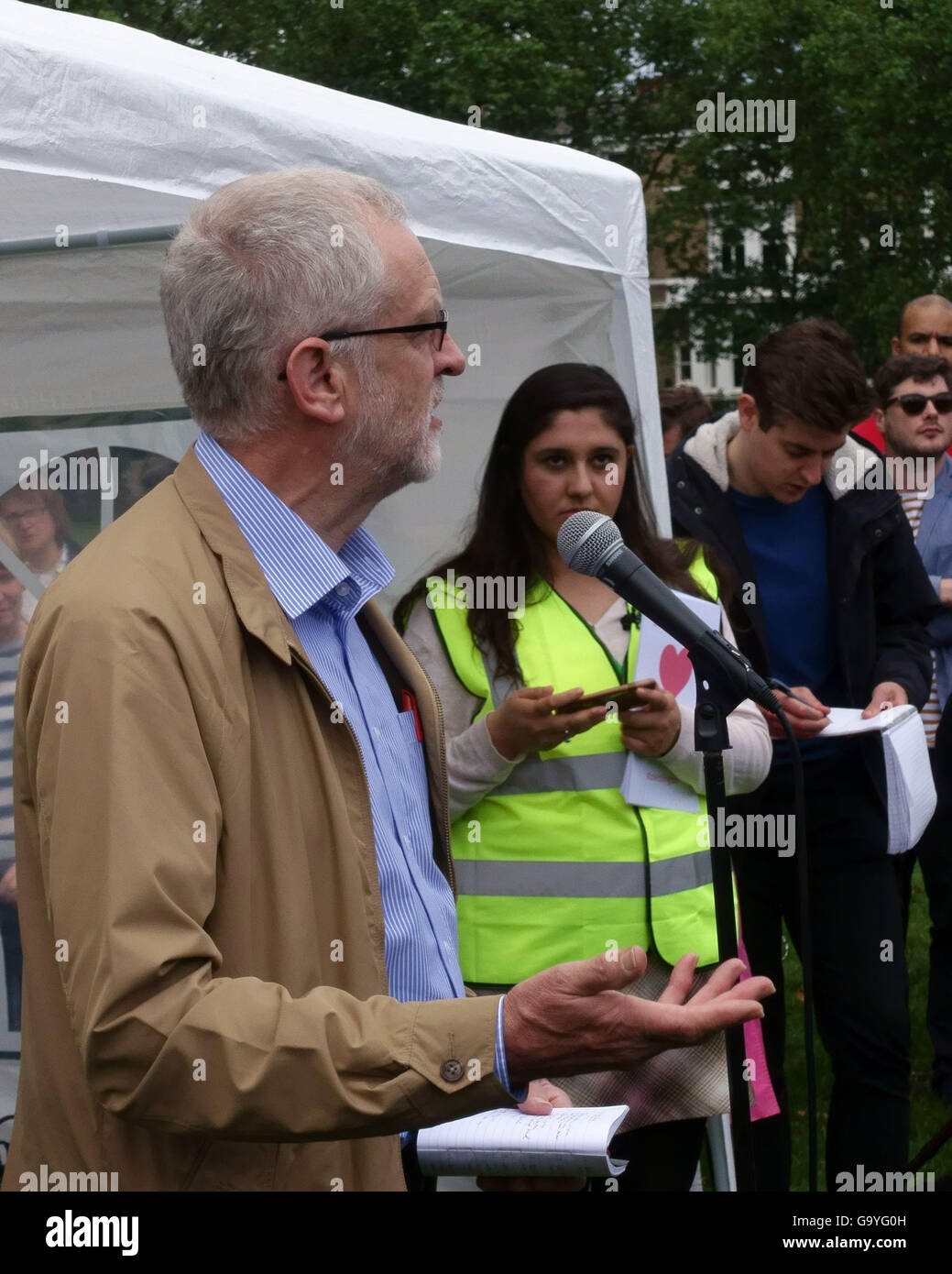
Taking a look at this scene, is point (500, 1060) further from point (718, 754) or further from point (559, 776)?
point (559, 776)

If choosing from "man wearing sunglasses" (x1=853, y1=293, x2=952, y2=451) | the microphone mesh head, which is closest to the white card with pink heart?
the microphone mesh head

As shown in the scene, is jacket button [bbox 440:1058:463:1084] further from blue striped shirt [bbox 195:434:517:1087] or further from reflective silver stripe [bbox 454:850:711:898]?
reflective silver stripe [bbox 454:850:711:898]

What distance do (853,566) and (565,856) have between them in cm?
138

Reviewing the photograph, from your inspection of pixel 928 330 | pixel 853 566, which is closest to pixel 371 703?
pixel 853 566

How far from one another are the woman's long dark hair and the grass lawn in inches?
72.4

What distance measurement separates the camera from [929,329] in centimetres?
Answer: 616

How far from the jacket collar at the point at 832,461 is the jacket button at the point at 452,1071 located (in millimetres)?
2658

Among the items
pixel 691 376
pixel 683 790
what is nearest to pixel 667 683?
pixel 683 790

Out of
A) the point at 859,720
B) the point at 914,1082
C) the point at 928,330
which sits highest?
the point at 928,330

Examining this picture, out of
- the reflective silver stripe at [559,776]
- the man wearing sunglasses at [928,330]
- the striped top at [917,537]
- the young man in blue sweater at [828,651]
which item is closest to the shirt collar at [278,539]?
the reflective silver stripe at [559,776]

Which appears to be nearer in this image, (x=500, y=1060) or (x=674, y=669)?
(x=500, y=1060)

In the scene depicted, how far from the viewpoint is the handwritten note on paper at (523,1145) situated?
1.87 m

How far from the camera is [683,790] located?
297 centimetres

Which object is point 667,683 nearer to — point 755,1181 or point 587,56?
point 755,1181
